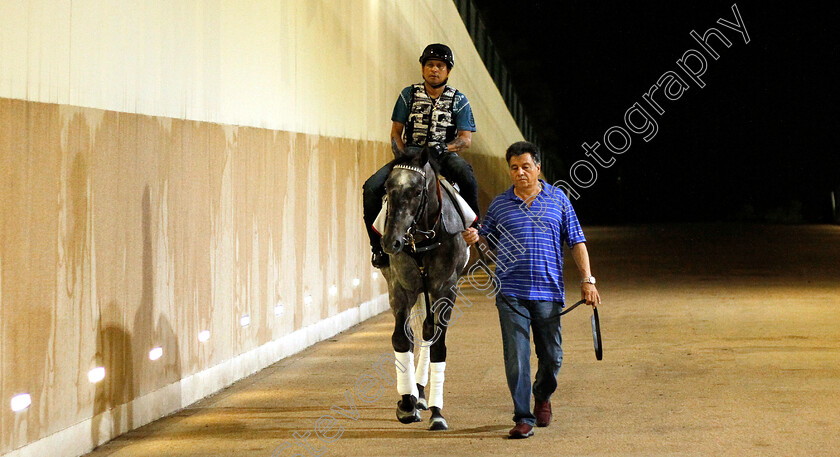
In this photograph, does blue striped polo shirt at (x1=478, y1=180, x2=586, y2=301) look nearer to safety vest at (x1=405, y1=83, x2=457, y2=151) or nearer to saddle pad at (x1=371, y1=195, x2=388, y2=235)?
saddle pad at (x1=371, y1=195, x2=388, y2=235)

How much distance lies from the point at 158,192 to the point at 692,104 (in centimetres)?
5738

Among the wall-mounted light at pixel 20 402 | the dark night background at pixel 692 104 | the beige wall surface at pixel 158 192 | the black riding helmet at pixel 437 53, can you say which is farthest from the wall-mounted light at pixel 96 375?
the dark night background at pixel 692 104

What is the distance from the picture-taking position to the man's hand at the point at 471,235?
8305 mm

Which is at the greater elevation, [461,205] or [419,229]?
[461,205]

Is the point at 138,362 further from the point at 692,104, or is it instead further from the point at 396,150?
the point at 692,104

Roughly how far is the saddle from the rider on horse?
0.18m

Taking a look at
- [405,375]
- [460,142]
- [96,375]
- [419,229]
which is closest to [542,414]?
[405,375]

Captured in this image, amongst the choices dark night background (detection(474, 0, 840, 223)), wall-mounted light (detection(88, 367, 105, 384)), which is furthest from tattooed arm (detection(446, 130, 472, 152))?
dark night background (detection(474, 0, 840, 223))

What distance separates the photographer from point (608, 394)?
9.70m

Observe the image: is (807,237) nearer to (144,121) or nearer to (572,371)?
(572,371)

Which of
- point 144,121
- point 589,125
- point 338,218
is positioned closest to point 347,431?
point 144,121

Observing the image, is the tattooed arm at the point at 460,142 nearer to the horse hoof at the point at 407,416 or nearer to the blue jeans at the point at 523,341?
the blue jeans at the point at 523,341

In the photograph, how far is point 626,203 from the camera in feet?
222

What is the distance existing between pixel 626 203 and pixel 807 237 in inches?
1120
